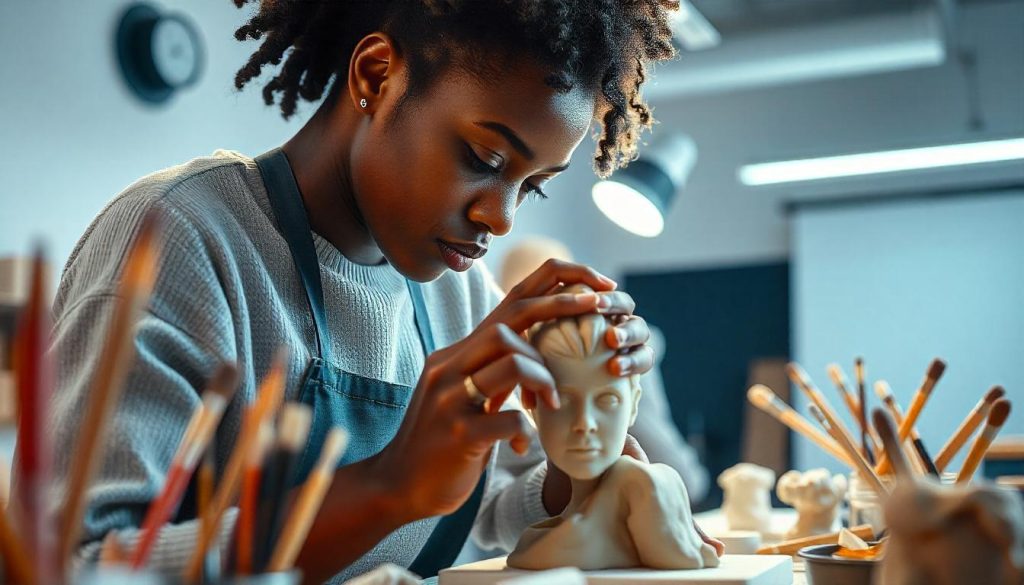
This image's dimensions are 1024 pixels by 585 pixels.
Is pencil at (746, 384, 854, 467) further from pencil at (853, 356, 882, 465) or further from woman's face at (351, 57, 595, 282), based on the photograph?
woman's face at (351, 57, 595, 282)

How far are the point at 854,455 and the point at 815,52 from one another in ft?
11.0

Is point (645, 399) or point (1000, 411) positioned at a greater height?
point (645, 399)

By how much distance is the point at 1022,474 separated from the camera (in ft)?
8.71

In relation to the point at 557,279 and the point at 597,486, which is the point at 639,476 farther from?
the point at 557,279

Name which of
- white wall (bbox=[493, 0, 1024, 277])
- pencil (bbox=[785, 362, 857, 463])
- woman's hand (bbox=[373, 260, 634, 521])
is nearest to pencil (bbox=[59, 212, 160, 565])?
woman's hand (bbox=[373, 260, 634, 521])

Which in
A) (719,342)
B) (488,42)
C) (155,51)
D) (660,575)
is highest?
(155,51)

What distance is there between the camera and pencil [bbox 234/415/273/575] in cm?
53

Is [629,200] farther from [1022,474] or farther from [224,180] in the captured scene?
[224,180]

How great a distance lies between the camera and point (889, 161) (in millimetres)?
3850

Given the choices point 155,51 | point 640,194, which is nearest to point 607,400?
point 640,194

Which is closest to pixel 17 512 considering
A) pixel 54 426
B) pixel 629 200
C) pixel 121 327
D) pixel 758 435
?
pixel 121 327

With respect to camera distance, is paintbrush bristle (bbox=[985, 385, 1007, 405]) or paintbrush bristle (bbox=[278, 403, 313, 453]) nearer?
paintbrush bristle (bbox=[278, 403, 313, 453])

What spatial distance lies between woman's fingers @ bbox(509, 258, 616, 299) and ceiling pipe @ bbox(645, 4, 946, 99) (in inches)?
132

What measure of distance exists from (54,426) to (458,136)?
480 millimetres
